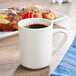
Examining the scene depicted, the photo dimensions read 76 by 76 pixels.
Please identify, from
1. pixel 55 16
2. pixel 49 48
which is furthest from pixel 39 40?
pixel 55 16

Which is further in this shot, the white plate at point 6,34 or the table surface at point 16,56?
the white plate at point 6,34

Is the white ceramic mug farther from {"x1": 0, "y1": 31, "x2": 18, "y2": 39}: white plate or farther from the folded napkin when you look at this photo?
{"x1": 0, "y1": 31, "x2": 18, "y2": 39}: white plate

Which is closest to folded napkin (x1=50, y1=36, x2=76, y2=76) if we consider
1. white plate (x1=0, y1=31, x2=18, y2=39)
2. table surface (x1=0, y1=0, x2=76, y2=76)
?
table surface (x1=0, y1=0, x2=76, y2=76)

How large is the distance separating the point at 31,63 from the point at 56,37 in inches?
10.0

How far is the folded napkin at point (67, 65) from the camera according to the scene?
61 centimetres

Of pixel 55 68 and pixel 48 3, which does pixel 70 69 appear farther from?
pixel 48 3

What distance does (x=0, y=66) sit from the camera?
26.6 inches

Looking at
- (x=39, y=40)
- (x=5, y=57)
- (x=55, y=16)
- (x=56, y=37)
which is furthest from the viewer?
(x=55, y=16)

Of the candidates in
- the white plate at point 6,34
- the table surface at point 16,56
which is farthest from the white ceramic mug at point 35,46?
the white plate at point 6,34

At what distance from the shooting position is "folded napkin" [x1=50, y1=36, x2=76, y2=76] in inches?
24.0

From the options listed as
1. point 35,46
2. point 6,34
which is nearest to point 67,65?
point 35,46

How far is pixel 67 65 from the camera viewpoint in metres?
0.65

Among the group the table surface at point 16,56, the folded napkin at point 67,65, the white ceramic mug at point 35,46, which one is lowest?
the table surface at point 16,56

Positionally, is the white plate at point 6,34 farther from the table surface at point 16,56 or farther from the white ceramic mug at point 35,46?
the white ceramic mug at point 35,46
